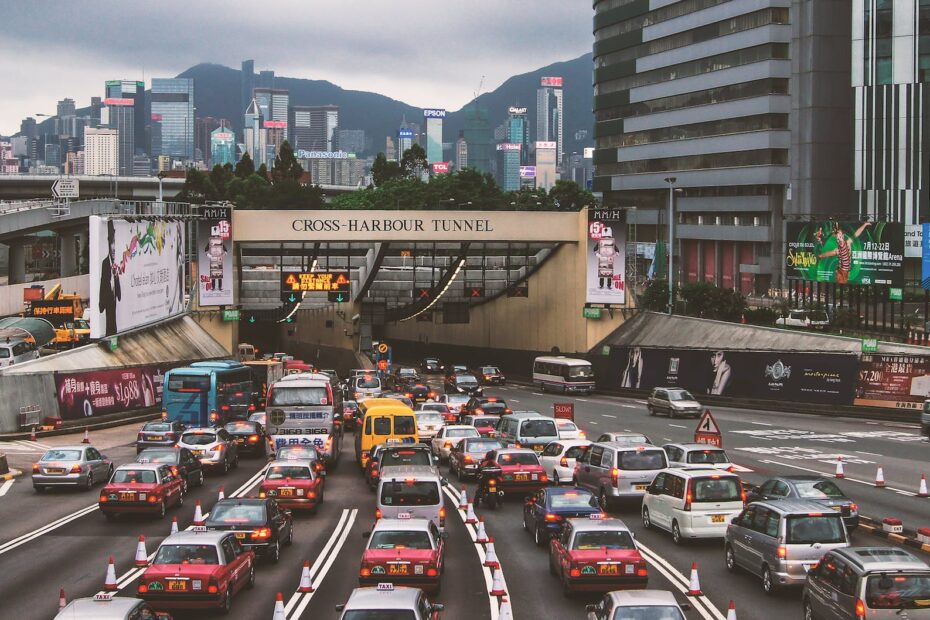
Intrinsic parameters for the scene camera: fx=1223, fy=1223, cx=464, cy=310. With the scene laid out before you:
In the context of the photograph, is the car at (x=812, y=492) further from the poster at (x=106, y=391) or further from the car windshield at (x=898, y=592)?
the poster at (x=106, y=391)

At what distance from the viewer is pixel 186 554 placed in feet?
65.2

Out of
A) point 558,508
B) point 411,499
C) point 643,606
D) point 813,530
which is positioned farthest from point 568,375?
point 643,606

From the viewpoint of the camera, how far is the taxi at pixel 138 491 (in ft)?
96.1

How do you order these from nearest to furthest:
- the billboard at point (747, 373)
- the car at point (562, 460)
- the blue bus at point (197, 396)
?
the car at point (562, 460) < the blue bus at point (197, 396) < the billboard at point (747, 373)

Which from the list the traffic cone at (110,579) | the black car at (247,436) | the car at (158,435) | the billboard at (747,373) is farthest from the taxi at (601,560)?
the billboard at (747,373)

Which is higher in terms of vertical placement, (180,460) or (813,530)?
(813,530)

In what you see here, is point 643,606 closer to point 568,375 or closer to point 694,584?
point 694,584

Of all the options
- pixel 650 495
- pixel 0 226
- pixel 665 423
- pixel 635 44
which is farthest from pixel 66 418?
pixel 635 44

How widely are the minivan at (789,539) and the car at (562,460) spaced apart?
1173 centimetres

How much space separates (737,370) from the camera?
6219 cm

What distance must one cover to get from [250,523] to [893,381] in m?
38.0

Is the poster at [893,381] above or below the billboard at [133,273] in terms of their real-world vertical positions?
below

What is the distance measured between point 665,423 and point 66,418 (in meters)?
25.8

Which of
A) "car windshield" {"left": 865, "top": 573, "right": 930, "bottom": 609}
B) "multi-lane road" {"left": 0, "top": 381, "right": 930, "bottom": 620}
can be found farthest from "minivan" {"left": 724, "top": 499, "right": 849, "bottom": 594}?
"car windshield" {"left": 865, "top": 573, "right": 930, "bottom": 609}
